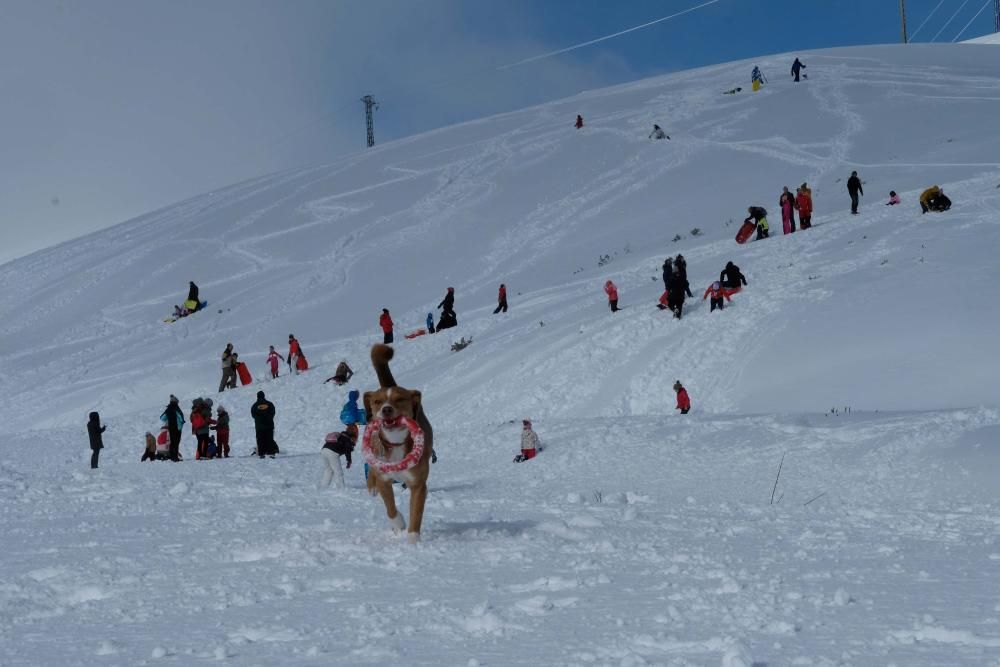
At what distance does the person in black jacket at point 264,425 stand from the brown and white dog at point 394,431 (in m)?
12.0

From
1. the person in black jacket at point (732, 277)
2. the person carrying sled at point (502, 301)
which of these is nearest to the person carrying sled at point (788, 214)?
the person in black jacket at point (732, 277)

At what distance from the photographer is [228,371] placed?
2831 cm

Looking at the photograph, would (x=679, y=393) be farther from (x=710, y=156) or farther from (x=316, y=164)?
(x=316, y=164)

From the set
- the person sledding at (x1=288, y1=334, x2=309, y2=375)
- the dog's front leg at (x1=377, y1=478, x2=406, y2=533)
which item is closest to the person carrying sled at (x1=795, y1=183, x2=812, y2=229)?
the person sledding at (x1=288, y1=334, x2=309, y2=375)

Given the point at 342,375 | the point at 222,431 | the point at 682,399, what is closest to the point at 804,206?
the point at 682,399

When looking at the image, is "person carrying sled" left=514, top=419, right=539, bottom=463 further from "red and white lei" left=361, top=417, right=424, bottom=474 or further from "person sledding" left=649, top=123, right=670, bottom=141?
"person sledding" left=649, top=123, right=670, bottom=141

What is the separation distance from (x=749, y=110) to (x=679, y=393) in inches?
1354

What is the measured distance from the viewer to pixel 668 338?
21.2 metres

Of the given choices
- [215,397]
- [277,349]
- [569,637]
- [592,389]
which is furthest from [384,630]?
[277,349]

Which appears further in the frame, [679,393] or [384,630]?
[679,393]

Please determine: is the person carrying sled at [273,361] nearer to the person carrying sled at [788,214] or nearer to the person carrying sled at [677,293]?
the person carrying sled at [677,293]

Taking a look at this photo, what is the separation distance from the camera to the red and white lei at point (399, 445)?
6.70 meters

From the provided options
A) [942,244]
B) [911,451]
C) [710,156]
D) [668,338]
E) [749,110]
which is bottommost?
[911,451]

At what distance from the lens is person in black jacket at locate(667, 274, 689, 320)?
21.8 meters
